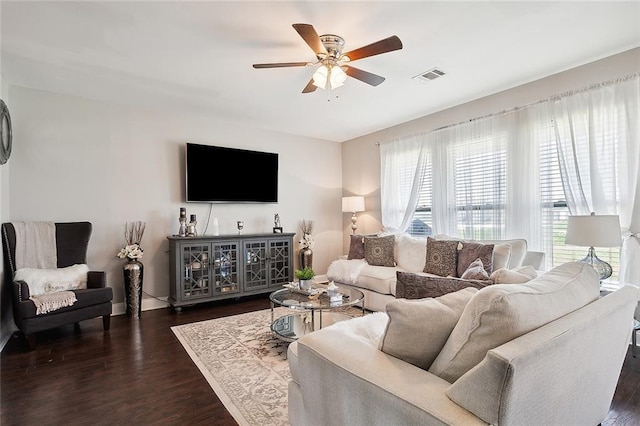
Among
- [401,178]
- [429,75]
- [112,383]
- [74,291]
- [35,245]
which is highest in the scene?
[429,75]

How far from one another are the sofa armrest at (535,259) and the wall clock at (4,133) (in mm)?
5188

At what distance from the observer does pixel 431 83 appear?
349cm

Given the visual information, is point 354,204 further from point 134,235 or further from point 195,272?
point 134,235

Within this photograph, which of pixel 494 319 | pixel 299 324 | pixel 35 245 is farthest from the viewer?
pixel 35 245

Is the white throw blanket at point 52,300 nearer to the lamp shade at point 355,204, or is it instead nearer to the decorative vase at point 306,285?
the decorative vase at point 306,285

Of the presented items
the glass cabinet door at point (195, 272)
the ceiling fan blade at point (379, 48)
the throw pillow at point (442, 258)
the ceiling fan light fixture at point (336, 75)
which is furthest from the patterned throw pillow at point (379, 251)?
the ceiling fan blade at point (379, 48)

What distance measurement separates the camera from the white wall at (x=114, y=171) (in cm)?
356

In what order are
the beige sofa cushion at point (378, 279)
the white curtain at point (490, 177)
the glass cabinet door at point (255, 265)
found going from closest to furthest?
the white curtain at point (490, 177), the beige sofa cushion at point (378, 279), the glass cabinet door at point (255, 265)

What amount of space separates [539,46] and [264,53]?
92.7 inches

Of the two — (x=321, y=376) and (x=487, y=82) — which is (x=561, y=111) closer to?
(x=487, y=82)

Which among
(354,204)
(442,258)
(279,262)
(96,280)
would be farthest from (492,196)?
(96,280)

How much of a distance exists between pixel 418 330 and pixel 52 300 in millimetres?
3307

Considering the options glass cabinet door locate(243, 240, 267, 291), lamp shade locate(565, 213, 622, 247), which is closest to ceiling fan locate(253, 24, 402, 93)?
lamp shade locate(565, 213, 622, 247)

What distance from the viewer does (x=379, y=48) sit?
2.27 metres
